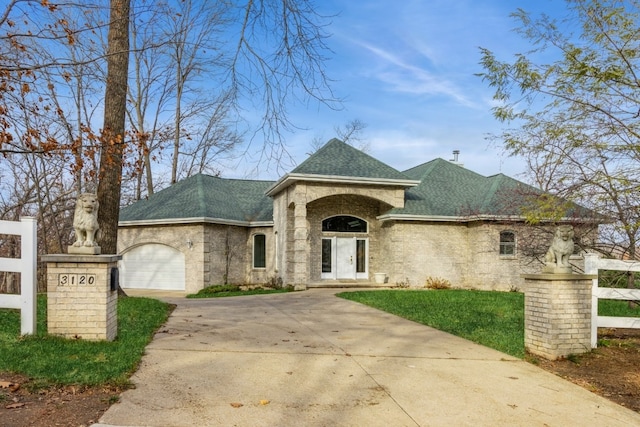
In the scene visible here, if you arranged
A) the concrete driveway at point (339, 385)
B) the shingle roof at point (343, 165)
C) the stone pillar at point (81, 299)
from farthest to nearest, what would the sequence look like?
the shingle roof at point (343, 165) → the stone pillar at point (81, 299) → the concrete driveway at point (339, 385)

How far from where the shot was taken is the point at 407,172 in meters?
28.3

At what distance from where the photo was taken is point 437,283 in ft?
67.9

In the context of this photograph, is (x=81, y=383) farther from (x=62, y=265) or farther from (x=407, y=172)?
(x=407, y=172)

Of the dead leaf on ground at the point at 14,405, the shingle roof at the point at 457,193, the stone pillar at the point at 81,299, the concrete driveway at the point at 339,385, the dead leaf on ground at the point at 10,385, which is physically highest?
the shingle roof at the point at 457,193

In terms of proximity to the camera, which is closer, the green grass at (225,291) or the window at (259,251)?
the green grass at (225,291)

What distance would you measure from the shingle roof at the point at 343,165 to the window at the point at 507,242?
4.88 meters

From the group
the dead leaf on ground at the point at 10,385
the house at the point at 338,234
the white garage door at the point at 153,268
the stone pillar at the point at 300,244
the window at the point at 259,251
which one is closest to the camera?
the dead leaf on ground at the point at 10,385

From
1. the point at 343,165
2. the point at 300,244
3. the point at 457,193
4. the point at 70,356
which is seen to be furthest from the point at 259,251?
the point at 70,356

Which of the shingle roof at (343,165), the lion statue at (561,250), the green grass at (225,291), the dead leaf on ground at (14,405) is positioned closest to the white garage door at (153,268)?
the green grass at (225,291)

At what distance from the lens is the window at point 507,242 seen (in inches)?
827

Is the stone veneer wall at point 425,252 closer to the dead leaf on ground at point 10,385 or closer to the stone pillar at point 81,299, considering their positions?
the stone pillar at point 81,299

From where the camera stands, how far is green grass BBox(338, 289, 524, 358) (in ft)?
28.3

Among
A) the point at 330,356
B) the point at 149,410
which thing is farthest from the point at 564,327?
the point at 149,410

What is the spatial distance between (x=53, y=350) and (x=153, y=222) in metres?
16.3
